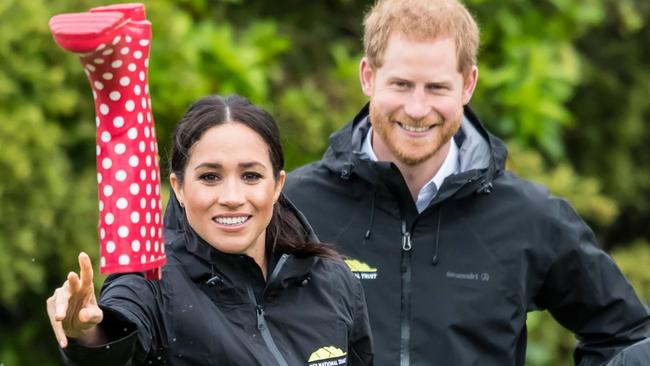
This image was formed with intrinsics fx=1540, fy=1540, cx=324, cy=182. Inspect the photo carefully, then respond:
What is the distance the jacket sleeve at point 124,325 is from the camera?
310 cm

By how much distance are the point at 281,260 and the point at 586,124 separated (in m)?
5.83

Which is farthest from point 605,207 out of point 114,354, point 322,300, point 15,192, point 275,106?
point 114,354

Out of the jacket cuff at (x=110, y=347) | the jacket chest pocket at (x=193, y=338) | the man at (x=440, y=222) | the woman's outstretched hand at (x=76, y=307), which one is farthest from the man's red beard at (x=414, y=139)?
the woman's outstretched hand at (x=76, y=307)

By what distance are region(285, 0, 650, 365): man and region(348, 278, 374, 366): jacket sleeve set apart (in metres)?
0.41

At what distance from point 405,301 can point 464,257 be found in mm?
225

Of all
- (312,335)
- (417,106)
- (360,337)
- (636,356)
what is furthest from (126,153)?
(636,356)

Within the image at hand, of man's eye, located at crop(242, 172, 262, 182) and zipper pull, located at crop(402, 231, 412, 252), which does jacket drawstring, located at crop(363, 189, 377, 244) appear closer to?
zipper pull, located at crop(402, 231, 412, 252)

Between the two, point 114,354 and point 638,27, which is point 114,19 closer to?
point 114,354

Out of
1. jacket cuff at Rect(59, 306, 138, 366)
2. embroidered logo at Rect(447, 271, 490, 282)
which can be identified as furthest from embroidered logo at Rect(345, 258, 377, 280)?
jacket cuff at Rect(59, 306, 138, 366)

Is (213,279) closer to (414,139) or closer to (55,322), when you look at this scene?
(55,322)

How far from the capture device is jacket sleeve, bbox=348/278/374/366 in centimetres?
379

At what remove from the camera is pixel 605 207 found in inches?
322

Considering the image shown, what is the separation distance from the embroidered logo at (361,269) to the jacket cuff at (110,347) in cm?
130

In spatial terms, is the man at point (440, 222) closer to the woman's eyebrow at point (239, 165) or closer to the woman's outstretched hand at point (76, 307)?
the woman's eyebrow at point (239, 165)
